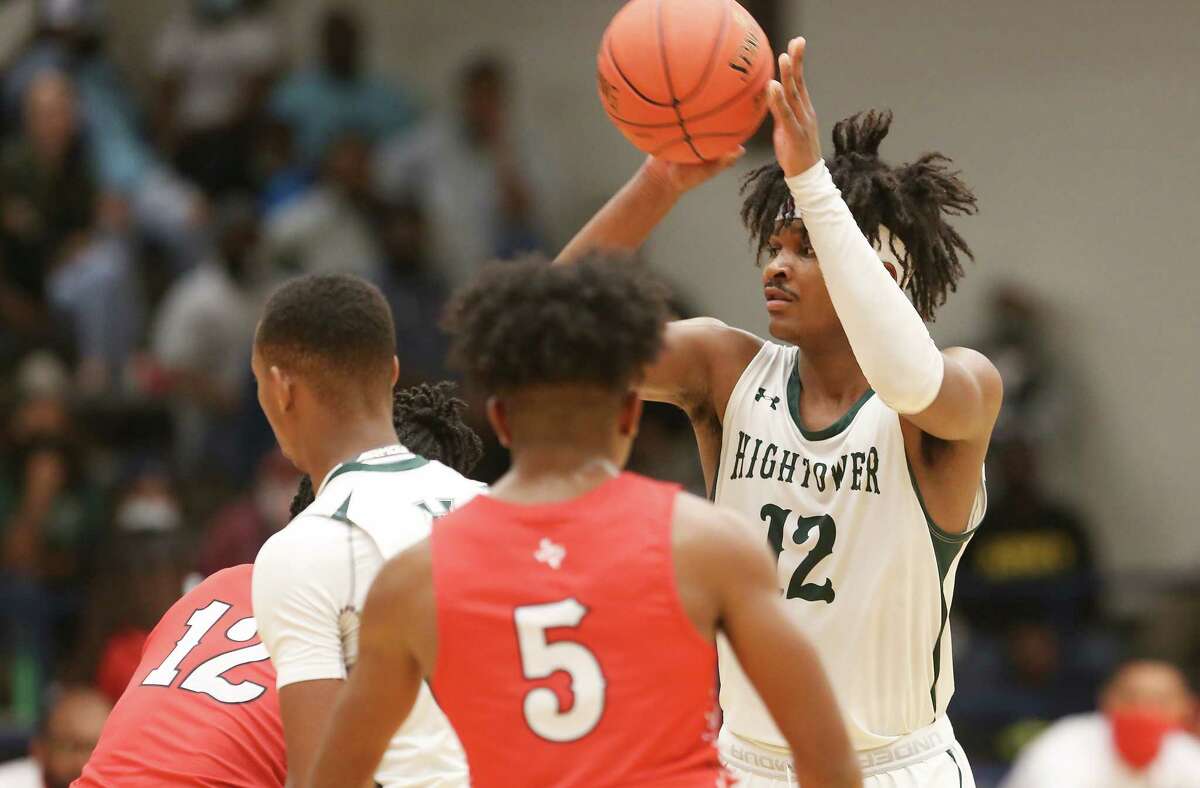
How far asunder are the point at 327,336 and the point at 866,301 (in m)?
1.06

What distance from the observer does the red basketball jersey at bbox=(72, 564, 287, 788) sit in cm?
388

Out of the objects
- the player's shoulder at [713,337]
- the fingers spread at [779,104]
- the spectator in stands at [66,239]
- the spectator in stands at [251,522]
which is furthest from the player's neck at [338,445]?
the spectator in stands at [66,239]

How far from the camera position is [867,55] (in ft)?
34.8

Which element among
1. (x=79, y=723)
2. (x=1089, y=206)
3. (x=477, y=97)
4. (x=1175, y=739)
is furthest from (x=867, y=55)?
(x=79, y=723)

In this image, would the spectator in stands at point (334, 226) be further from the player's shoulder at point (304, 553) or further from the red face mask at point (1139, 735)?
the player's shoulder at point (304, 553)

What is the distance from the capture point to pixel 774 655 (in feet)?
9.82

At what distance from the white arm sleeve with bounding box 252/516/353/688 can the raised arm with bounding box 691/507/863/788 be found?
812 millimetres

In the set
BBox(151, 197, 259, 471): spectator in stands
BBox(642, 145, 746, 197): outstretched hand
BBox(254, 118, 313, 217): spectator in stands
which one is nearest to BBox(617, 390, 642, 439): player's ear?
BBox(642, 145, 746, 197): outstretched hand

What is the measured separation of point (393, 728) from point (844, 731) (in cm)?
73

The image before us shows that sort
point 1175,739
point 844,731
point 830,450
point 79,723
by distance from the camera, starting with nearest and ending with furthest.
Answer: point 844,731 < point 830,450 < point 79,723 < point 1175,739

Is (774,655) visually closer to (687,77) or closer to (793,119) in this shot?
(793,119)

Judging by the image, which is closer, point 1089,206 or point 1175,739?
point 1175,739

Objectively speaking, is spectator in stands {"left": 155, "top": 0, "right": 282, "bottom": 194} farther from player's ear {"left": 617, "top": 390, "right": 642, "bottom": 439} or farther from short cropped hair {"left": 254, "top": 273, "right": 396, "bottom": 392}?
player's ear {"left": 617, "top": 390, "right": 642, "bottom": 439}

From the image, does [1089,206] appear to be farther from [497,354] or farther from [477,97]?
[497,354]
